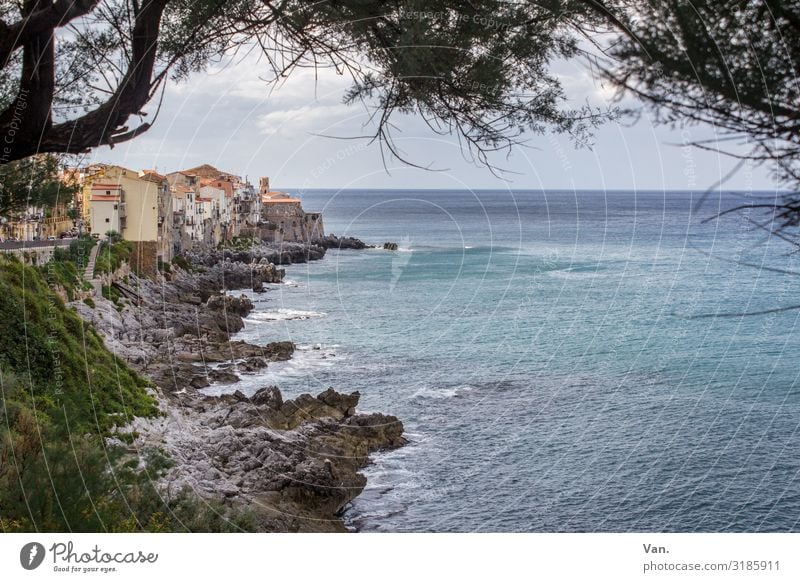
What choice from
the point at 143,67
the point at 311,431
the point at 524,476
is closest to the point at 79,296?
the point at 311,431

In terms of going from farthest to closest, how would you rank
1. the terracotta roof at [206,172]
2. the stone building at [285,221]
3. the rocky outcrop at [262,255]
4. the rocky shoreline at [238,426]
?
the stone building at [285,221] → the terracotta roof at [206,172] → the rocky outcrop at [262,255] → the rocky shoreline at [238,426]

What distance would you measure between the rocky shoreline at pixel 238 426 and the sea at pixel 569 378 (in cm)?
45

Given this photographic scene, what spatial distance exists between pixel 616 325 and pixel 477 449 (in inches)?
373

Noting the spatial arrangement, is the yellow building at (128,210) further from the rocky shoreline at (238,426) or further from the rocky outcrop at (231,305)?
the rocky outcrop at (231,305)

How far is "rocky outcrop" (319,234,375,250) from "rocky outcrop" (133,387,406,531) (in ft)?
88.8

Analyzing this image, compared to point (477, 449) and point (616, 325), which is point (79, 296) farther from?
point (616, 325)

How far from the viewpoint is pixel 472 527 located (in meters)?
8.96

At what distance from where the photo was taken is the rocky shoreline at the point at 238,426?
Result: 27.8 feet

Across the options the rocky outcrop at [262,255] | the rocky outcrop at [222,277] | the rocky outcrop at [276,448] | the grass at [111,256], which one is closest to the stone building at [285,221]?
the rocky outcrop at [262,255]

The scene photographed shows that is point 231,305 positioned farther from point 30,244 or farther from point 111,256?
point 30,244

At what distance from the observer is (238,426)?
37.0ft

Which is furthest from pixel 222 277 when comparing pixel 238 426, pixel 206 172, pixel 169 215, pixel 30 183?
pixel 30 183

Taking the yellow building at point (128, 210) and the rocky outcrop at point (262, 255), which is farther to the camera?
the rocky outcrop at point (262, 255)

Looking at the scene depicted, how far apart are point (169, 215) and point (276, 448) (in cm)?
1798
